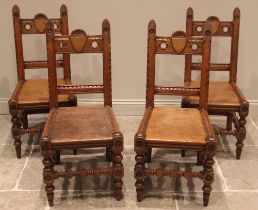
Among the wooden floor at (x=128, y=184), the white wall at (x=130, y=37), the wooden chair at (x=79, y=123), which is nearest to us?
the wooden chair at (x=79, y=123)

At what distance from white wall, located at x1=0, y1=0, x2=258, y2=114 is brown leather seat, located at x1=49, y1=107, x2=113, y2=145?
1.11 m

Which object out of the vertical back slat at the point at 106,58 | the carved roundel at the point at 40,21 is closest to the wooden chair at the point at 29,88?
the carved roundel at the point at 40,21

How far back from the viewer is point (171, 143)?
2900 millimetres

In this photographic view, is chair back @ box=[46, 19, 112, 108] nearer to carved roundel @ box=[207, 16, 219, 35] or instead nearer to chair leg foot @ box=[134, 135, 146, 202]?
chair leg foot @ box=[134, 135, 146, 202]

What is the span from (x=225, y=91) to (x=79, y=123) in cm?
126

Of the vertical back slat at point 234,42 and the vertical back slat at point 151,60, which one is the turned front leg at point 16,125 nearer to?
the vertical back slat at point 151,60

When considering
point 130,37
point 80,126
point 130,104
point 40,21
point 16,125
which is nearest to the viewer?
point 80,126

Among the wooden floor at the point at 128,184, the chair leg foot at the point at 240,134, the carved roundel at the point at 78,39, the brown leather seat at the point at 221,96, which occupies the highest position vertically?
the carved roundel at the point at 78,39

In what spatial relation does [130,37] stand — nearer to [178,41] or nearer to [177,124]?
[178,41]

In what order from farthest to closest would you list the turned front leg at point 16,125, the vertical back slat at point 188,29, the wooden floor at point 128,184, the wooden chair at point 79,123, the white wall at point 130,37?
the white wall at point 130,37, the vertical back slat at point 188,29, the turned front leg at point 16,125, the wooden floor at point 128,184, the wooden chair at point 79,123

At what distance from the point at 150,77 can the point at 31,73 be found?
1550 mm

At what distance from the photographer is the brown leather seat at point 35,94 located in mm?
3525

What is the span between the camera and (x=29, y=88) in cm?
376

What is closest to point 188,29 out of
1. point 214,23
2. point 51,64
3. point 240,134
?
point 214,23
